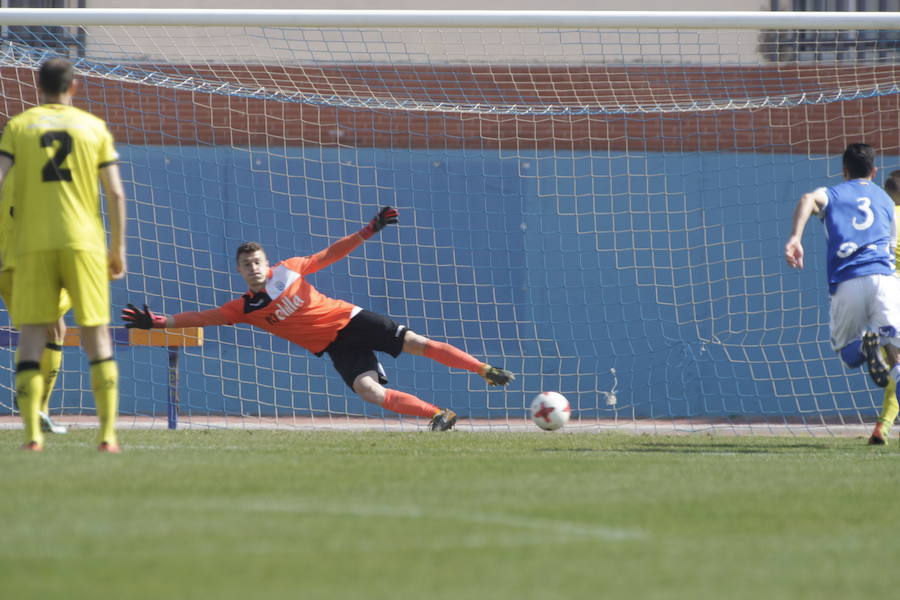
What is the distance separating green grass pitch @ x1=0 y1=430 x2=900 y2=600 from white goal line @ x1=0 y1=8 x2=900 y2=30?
14.1 ft

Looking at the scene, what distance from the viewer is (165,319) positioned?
29.2ft

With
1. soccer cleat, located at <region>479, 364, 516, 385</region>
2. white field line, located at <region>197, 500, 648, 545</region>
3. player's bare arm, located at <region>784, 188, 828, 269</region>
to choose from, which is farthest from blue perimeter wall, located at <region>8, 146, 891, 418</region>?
white field line, located at <region>197, 500, 648, 545</region>

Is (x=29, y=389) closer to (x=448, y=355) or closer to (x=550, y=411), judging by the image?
(x=550, y=411)

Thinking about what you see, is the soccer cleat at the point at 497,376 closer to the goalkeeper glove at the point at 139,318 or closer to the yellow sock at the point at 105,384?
the goalkeeper glove at the point at 139,318

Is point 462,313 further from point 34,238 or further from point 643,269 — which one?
point 34,238

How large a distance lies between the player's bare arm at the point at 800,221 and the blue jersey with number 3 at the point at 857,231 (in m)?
0.08

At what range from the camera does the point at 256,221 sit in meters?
12.6

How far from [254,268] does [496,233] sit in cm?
430

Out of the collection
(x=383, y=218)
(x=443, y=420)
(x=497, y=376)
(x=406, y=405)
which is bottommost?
(x=443, y=420)

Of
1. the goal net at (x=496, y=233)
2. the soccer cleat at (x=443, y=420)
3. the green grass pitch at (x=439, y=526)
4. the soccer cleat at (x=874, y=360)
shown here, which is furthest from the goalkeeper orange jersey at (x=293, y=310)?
the soccer cleat at (x=874, y=360)

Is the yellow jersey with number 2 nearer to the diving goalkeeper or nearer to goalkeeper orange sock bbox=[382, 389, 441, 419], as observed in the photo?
the diving goalkeeper

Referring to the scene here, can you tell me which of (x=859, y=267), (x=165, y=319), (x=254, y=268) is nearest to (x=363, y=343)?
(x=254, y=268)

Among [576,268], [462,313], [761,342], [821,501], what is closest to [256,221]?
[462,313]

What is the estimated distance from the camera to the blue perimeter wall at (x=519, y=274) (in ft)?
40.8
